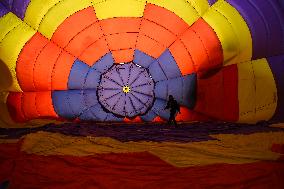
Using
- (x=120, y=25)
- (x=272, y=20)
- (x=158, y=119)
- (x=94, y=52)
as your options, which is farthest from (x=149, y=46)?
(x=272, y=20)

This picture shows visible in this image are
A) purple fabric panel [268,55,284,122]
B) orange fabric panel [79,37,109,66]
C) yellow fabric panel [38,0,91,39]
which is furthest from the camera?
orange fabric panel [79,37,109,66]

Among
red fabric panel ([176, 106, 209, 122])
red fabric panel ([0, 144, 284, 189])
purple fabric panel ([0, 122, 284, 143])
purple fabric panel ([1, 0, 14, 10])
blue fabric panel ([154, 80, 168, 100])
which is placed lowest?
red fabric panel ([0, 144, 284, 189])

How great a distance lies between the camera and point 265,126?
588cm

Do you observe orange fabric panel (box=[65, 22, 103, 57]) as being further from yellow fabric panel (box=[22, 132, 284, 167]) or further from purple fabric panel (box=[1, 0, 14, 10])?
yellow fabric panel (box=[22, 132, 284, 167])

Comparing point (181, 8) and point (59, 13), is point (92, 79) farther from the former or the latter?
point (181, 8)

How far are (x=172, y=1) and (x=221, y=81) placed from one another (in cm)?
177

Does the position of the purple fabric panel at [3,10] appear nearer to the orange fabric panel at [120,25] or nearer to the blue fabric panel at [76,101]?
the orange fabric panel at [120,25]

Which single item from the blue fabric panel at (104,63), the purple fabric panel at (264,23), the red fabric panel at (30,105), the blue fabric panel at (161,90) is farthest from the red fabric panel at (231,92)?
the red fabric panel at (30,105)

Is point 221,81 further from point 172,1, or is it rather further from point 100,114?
point 100,114

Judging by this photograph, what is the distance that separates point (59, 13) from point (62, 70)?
4.43 ft

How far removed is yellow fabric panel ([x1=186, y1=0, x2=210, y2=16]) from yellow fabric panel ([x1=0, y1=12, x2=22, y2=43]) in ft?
8.94

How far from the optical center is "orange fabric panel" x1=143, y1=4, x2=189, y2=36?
5892mm

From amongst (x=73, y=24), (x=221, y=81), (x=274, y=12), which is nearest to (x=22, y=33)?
(x=73, y=24)

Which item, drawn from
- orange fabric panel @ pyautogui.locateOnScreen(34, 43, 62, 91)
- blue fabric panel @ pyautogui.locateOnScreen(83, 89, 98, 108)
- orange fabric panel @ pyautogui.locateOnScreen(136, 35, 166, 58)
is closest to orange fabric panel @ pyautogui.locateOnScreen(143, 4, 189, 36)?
orange fabric panel @ pyautogui.locateOnScreen(136, 35, 166, 58)
